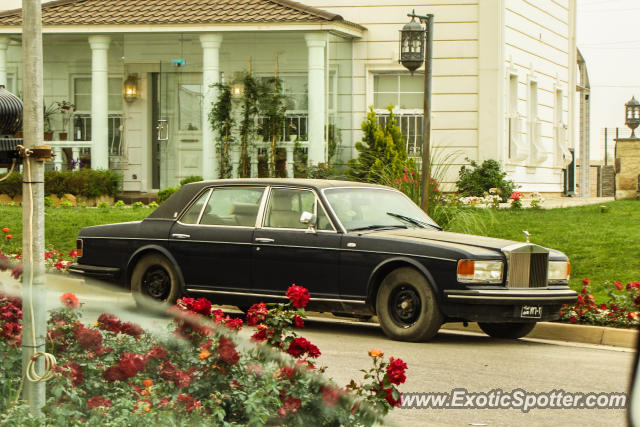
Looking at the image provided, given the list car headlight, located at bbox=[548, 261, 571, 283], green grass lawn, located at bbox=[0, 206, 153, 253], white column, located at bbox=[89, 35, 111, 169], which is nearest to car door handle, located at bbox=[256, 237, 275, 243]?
car headlight, located at bbox=[548, 261, 571, 283]

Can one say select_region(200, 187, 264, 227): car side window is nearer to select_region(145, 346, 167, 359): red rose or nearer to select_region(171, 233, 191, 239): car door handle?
select_region(171, 233, 191, 239): car door handle

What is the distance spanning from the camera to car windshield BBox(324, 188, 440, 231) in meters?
10.7

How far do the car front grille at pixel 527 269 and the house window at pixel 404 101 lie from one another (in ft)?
49.6

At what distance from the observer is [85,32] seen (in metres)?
24.0

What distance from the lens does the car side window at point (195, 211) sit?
1136 cm

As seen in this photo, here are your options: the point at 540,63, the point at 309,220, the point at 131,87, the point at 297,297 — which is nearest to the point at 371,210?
the point at 309,220

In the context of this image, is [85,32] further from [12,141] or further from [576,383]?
[12,141]

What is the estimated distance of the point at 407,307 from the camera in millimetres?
9891

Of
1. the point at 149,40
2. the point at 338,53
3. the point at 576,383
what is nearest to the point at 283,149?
the point at 338,53

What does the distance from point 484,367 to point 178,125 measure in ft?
58.8

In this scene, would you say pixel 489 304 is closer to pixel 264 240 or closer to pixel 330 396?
pixel 264 240

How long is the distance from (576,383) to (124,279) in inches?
213

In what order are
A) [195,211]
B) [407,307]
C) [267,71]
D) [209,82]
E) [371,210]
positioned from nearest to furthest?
[407,307] → [371,210] → [195,211] → [209,82] → [267,71]

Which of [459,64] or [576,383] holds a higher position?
[459,64]
